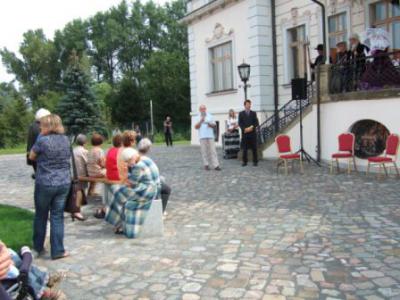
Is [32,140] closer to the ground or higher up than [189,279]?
higher up

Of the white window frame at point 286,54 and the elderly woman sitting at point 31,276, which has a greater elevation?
the white window frame at point 286,54

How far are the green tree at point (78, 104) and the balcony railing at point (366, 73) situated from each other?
2337cm

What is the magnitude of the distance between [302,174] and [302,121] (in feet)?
9.17

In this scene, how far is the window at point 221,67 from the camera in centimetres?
2073

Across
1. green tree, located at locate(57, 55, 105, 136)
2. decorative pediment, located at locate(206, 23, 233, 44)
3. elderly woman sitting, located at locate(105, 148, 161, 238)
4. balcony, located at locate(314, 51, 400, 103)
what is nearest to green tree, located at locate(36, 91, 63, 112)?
green tree, located at locate(57, 55, 105, 136)

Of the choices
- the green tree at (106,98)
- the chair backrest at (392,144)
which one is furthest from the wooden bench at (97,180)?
the green tree at (106,98)

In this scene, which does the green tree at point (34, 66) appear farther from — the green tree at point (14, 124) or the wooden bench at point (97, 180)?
the wooden bench at point (97, 180)

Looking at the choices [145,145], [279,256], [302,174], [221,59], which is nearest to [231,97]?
[221,59]

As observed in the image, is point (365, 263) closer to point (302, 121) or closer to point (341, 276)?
Result: point (341, 276)

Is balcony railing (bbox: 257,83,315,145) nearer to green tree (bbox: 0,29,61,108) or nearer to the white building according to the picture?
the white building

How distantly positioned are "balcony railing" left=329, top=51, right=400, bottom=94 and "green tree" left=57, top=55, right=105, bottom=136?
23372 millimetres

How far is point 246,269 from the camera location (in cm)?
512

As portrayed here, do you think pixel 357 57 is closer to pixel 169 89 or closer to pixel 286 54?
pixel 286 54

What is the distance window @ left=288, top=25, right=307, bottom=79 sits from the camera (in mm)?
17391
